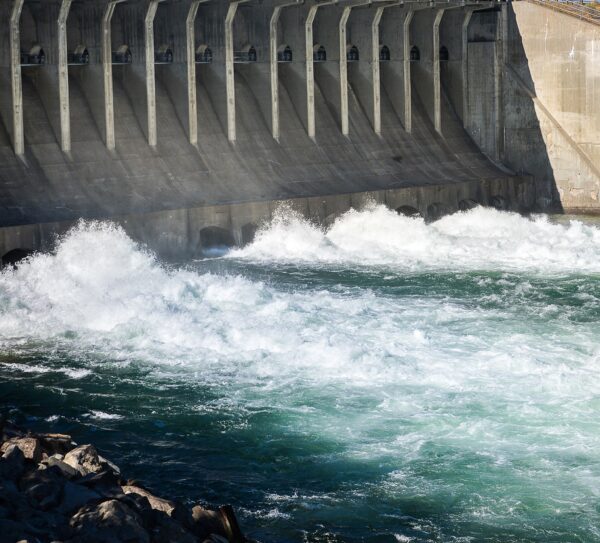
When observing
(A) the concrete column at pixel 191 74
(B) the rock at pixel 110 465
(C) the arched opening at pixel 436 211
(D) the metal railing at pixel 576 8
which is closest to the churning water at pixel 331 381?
(B) the rock at pixel 110 465

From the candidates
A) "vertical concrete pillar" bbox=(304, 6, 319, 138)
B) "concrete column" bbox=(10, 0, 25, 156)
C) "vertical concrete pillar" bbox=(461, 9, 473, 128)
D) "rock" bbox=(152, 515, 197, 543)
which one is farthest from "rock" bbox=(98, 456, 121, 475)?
"vertical concrete pillar" bbox=(461, 9, 473, 128)

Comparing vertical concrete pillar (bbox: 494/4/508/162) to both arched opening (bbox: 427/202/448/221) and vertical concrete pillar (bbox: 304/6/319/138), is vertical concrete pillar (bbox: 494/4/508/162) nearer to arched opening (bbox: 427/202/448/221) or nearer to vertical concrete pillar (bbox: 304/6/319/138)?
arched opening (bbox: 427/202/448/221)

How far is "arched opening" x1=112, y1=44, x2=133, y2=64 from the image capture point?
97.7 ft

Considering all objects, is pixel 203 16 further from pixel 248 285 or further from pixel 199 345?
pixel 199 345

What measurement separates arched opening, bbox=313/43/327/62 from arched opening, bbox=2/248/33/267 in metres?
13.2

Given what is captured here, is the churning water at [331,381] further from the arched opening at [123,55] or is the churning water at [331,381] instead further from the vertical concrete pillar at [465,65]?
the vertical concrete pillar at [465,65]

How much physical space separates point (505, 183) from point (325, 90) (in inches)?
238

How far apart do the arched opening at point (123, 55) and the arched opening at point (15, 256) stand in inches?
279

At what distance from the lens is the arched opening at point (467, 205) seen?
33781 mm

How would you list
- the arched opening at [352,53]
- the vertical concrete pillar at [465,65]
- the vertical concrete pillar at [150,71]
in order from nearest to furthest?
the vertical concrete pillar at [150,71] → the arched opening at [352,53] → the vertical concrete pillar at [465,65]

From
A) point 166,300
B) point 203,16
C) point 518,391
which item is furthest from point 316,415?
point 203,16

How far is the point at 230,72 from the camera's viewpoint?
31.4 metres

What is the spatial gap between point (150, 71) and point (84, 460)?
18443mm

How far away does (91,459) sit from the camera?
1255 cm
